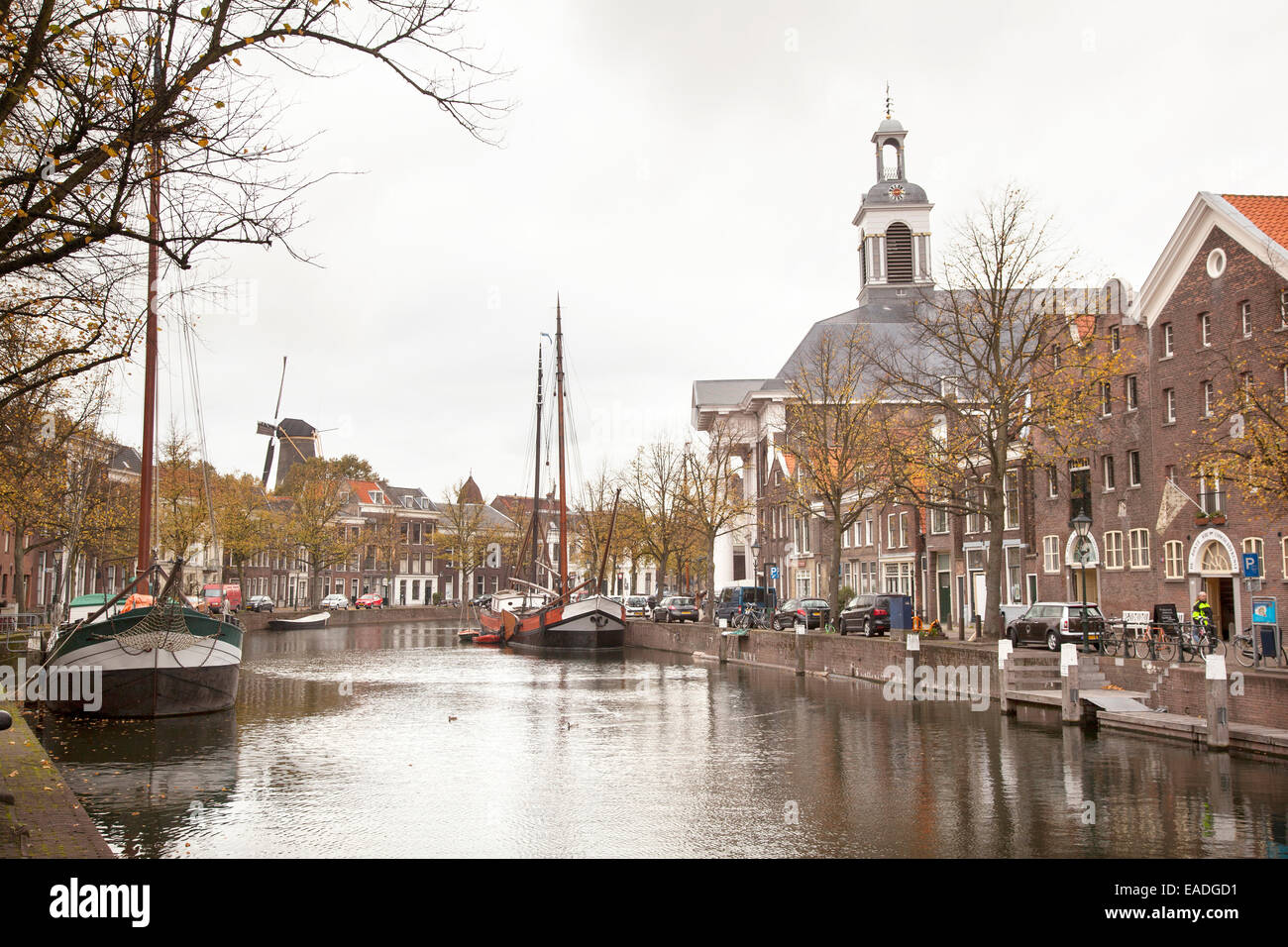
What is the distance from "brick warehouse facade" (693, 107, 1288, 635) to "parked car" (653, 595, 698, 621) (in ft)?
46.6

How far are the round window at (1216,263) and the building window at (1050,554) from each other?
1258cm

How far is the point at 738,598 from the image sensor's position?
66.2m

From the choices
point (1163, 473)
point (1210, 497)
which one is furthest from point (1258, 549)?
point (1163, 473)

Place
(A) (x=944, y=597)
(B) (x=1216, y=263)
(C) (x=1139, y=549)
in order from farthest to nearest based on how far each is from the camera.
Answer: (A) (x=944, y=597), (C) (x=1139, y=549), (B) (x=1216, y=263)

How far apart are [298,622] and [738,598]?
32191 mm

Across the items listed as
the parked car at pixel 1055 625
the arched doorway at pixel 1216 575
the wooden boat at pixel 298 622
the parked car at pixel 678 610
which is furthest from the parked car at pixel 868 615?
the wooden boat at pixel 298 622

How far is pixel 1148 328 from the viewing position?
4103 cm

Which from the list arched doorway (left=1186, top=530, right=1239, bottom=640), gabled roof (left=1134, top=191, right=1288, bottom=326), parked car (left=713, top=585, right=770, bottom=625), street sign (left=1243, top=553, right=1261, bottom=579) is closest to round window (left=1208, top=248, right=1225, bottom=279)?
gabled roof (left=1134, top=191, right=1288, bottom=326)

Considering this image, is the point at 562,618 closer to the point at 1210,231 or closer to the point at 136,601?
the point at 136,601

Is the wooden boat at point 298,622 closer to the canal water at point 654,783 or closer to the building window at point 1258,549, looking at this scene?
the canal water at point 654,783

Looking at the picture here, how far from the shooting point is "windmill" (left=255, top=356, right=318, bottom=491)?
122m

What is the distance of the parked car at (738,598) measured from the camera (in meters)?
62.7
